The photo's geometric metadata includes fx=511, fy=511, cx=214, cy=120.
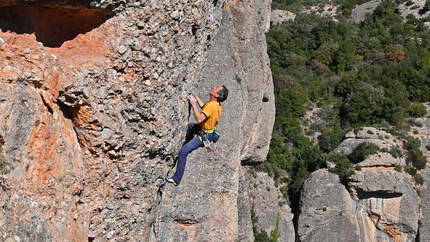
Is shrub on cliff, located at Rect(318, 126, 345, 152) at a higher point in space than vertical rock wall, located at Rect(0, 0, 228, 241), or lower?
higher

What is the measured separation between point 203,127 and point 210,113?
0.73m

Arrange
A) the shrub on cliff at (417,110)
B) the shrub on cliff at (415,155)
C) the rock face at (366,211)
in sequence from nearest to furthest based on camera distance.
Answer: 1. the rock face at (366,211)
2. the shrub on cliff at (415,155)
3. the shrub on cliff at (417,110)

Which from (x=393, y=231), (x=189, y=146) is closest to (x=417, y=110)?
(x=393, y=231)

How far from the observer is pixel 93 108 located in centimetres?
613

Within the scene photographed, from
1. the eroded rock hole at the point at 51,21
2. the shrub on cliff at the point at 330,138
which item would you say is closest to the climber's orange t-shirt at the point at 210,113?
the eroded rock hole at the point at 51,21

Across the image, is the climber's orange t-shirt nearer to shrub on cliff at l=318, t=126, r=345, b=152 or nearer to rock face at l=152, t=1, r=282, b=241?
A: rock face at l=152, t=1, r=282, b=241

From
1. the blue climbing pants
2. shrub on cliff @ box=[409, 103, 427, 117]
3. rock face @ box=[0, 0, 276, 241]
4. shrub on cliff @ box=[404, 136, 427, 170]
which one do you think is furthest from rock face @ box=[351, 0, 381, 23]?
rock face @ box=[0, 0, 276, 241]

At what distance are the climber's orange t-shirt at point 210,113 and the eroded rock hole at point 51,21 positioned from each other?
2.78 metres

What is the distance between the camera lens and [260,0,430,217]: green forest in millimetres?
26422

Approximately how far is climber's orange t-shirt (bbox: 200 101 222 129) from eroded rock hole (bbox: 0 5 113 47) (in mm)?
2778

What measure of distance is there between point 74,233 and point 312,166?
21.4 metres

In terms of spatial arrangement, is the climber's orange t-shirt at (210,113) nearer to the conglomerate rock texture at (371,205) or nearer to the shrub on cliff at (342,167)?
the conglomerate rock texture at (371,205)

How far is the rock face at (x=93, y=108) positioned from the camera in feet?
17.5

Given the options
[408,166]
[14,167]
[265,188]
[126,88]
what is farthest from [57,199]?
[408,166]
